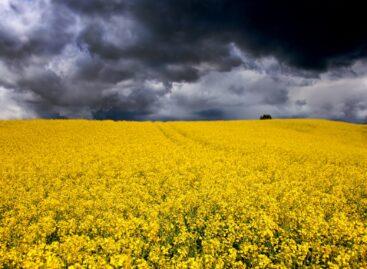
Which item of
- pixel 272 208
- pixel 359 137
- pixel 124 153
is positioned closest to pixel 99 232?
pixel 272 208

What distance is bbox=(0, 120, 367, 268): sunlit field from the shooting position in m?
7.17

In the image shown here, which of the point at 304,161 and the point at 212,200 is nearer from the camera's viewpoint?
the point at 212,200

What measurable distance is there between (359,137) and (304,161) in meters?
24.2

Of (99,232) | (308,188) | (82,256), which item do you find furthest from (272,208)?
(82,256)

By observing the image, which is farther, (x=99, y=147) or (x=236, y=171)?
(x=99, y=147)

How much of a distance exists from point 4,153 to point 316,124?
45.0m

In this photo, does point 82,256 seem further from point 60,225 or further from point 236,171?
point 236,171

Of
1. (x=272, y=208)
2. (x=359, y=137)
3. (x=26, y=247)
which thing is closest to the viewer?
(x=26, y=247)

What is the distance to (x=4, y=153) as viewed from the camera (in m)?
23.7

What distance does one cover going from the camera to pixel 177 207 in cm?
1064

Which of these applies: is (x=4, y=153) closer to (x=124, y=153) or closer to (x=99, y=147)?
(x=99, y=147)

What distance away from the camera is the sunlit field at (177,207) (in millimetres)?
7168

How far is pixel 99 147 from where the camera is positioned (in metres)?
25.7

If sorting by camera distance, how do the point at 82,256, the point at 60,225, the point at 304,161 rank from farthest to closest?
1. the point at 304,161
2. the point at 60,225
3. the point at 82,256
